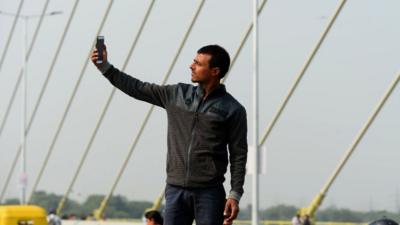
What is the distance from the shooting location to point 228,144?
5.04 meters

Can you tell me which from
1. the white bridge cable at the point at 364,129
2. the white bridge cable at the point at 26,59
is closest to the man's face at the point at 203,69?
the white bridge cable at the point at 364,129

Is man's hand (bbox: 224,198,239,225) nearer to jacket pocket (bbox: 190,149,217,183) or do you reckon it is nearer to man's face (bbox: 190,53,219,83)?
jacket pocket (bbox: 190,149,217,183)

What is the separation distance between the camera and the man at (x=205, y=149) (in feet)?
16.3

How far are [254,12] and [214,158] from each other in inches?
686

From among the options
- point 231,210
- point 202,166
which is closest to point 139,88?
point 202,166

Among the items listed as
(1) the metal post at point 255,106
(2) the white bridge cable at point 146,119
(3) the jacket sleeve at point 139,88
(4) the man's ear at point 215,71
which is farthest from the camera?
(2) the white bridge cable at point 146,119

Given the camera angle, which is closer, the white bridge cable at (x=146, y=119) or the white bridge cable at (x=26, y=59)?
the white bridge cable at (x=146, y=119)

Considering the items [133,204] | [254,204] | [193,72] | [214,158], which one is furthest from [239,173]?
[133,204]

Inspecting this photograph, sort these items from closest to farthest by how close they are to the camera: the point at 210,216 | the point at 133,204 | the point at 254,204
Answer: the point at 210,216 → the point at 254,204 → the point at 133,204

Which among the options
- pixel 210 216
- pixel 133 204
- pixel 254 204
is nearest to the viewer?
pixel 210 216

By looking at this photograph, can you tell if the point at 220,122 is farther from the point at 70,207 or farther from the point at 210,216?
the point at 70,207

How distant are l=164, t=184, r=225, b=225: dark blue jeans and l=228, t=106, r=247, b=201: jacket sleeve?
0.09 meters

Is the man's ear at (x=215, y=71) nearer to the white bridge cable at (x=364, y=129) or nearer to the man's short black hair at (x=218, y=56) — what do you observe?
Answer: the man's short black hair at (x=218, y=56)

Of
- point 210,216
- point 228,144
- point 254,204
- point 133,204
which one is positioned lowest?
point 210,216
